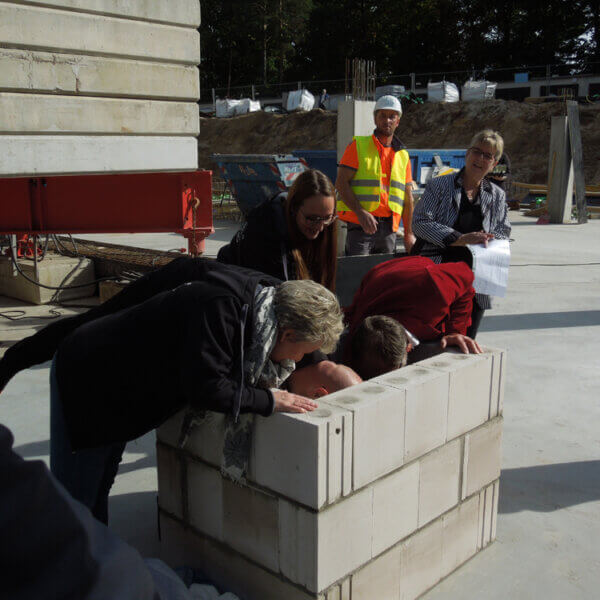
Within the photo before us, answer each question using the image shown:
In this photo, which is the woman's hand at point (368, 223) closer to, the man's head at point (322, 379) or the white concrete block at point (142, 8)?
the man's head at point (322, 379)

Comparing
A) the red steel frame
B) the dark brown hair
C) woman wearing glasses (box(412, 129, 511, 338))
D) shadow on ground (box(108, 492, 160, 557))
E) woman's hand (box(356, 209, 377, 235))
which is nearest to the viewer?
shadow on ground (box(108, 492, 160, 557))

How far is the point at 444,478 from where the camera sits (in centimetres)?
264

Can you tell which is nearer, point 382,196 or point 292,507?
point 292,507

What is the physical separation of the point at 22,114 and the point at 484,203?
376 cm

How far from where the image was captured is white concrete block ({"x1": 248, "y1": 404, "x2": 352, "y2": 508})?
211 cm

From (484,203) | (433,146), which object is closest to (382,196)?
(484,203)

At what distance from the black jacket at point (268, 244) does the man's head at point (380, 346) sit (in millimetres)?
471

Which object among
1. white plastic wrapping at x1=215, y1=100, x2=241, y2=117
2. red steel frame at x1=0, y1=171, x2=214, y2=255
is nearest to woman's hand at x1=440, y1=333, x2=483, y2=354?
red steel frame at x1=0, y1=171, x2=214, y2=255

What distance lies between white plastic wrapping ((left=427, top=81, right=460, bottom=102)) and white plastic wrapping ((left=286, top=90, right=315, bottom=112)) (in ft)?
23.2

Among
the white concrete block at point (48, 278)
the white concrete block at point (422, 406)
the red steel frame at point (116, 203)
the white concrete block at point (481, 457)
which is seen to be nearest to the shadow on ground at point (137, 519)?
Answer: the white concrete block at point (422, 406)

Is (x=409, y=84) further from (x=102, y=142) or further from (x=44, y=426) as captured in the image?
Result: (x=44, y=426)

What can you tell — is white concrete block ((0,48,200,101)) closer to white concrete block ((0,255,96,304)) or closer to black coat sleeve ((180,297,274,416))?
white concrete block ((0,255,96,304))

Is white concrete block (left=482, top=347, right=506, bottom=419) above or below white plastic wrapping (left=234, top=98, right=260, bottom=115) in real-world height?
below

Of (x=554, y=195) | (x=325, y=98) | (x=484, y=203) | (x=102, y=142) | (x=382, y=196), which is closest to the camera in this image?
(x=484, y=203)
